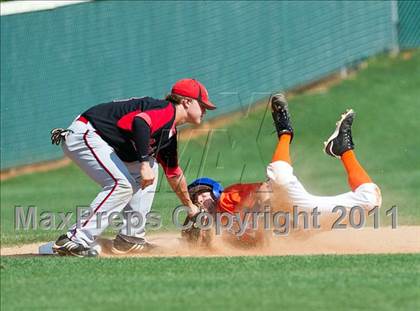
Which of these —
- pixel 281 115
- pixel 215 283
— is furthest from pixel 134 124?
pixel 215 283

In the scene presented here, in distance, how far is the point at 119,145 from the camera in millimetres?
8602

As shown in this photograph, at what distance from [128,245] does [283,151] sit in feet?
5.67

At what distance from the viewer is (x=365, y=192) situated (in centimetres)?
880

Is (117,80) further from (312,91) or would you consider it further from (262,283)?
(262,283)

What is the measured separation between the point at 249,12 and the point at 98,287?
44.3 feet

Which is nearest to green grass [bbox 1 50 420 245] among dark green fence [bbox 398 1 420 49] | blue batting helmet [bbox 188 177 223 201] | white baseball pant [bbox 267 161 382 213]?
dark green fence [bbox 398 1 420 49]

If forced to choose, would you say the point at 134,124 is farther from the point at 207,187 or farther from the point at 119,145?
the point at 207,187

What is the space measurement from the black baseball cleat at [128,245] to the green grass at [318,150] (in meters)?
3.25

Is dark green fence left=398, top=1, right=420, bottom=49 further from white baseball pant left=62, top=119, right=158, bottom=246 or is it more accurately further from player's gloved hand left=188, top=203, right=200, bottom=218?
white baseball pant left=62, top=119, right=158, bottom=246

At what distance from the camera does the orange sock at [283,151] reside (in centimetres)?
879

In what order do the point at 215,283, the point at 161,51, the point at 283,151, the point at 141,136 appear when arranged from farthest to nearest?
the point at 161,51 < the point at 283,151 < the point at 141,136 < the point at 215,283

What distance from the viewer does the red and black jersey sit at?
26.9ft

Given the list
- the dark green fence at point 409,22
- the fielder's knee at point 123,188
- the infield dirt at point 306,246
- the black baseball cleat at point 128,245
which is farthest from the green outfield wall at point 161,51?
the fielder's knee at point 123,188

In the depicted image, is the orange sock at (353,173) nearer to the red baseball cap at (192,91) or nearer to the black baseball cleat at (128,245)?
the red baseball cap at (192,91)
